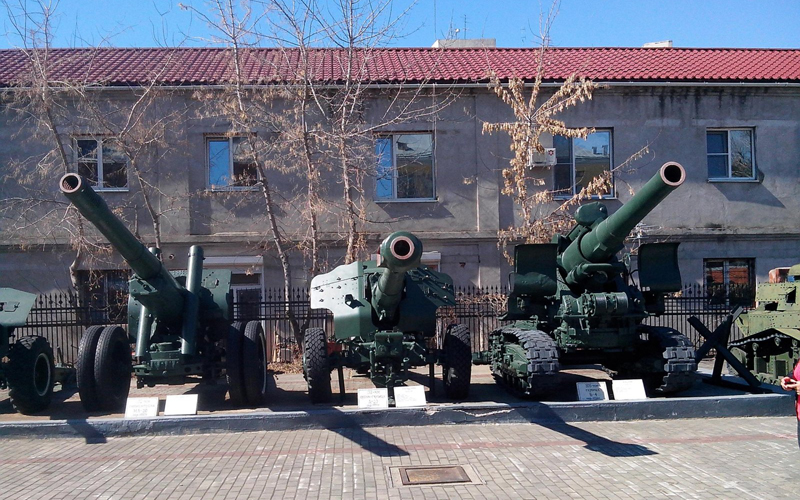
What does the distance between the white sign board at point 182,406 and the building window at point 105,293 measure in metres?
5.33

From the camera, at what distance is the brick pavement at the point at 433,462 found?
6.25m

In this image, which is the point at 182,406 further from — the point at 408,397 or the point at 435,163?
the point at 435,163

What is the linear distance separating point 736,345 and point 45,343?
1054 centimetres

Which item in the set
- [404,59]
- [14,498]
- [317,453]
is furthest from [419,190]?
[14,498]

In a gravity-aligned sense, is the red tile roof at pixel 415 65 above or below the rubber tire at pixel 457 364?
above

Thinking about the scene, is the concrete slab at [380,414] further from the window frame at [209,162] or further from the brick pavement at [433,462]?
the window frame at [209,162]

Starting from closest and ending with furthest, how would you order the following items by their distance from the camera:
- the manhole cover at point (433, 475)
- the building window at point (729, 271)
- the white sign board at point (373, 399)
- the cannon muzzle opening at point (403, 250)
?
the manhole cover at point (433, 475)
the cannon muzzle opening at point (403, 250)
the white sign board at point (373, 399)
the building window at point (729, 271)

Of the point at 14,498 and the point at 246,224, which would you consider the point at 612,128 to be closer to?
the point at 246,224

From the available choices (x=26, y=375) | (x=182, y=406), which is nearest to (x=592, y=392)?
(x=182, y=406)

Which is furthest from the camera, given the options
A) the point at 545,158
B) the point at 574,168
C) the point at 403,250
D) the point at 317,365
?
the point at 574,168

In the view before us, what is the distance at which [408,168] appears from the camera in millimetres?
16266

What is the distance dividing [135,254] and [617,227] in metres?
6.01

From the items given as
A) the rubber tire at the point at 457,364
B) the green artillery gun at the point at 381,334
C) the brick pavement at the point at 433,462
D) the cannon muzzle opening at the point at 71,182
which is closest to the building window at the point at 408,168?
the green artillery gun at the point at 381,334

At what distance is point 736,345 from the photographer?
11.1 meters
